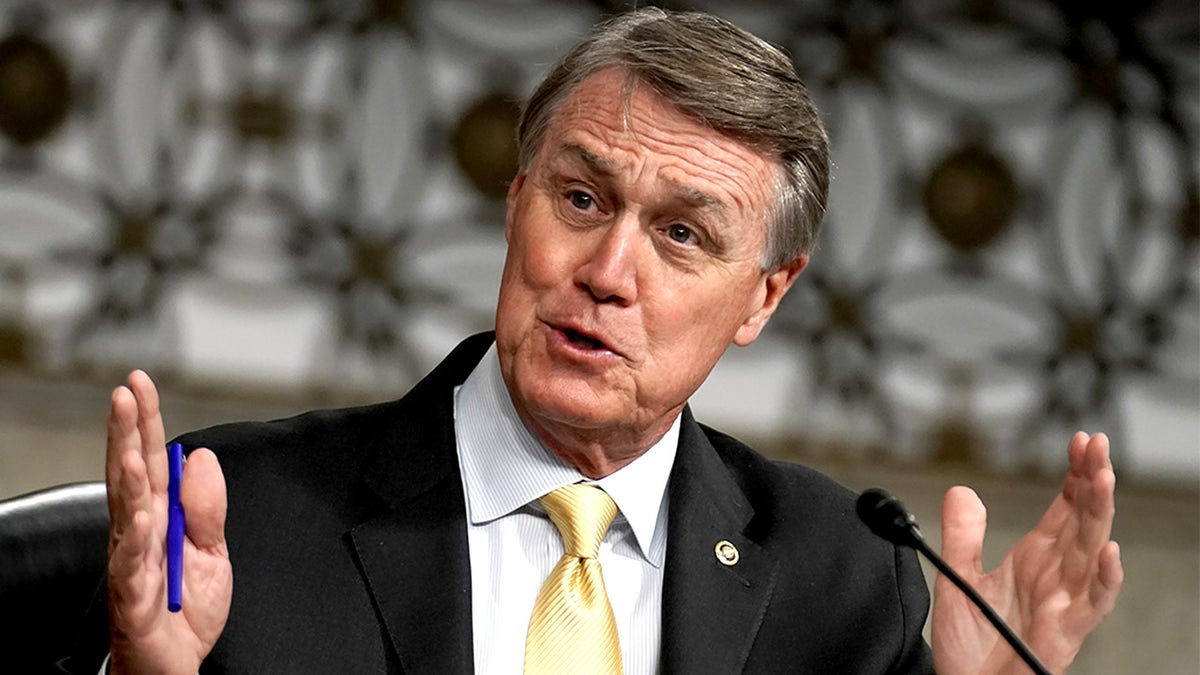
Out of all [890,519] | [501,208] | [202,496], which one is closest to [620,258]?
[890,519]

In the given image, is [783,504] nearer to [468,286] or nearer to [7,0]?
[468,286]

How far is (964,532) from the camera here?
2.36m

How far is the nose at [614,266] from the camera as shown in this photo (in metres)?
2.38

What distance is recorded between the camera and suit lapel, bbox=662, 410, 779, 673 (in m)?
2.43

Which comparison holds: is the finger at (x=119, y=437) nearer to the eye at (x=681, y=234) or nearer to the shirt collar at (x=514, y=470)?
the shirt collar at (x=514, y=470)

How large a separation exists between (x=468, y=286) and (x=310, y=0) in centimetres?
86

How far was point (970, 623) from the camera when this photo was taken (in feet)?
7.77

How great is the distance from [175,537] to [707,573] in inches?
32.2

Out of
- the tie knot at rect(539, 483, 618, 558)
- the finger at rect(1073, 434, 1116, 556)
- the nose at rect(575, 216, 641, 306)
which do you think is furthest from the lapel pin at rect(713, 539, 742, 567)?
the finger at rect(1073, 434, 1116, 556)

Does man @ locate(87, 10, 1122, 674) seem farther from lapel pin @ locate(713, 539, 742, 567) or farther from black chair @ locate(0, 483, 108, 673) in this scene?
black chair @ locate(0, 483, 108, 673)

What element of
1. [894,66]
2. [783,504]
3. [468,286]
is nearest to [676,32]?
[783,504]

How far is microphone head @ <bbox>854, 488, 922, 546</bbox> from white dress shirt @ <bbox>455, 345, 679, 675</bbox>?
16.3 inches

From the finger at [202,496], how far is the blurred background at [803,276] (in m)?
2.57

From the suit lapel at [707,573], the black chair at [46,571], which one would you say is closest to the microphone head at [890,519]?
the suit lapel at [707,573]
